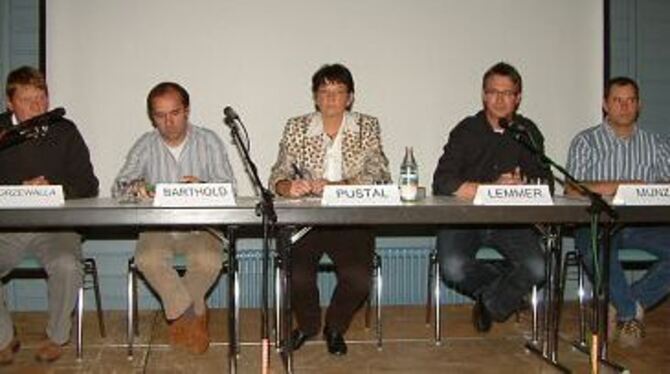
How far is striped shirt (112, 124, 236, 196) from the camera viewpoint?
3.62 metres

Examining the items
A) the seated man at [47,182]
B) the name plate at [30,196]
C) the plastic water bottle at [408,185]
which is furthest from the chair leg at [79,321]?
the plastic water bottle at [408,185]

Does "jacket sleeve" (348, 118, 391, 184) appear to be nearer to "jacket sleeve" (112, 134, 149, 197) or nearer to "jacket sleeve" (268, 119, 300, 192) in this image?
"jacket sleeve" (268, 119, 300, 192)

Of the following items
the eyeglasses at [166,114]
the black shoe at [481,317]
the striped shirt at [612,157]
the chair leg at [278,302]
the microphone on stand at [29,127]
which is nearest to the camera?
the microphone on stand at [29,127]

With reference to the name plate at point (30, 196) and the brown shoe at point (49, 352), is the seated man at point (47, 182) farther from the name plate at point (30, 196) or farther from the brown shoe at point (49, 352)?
the name plate at point (30, 196)

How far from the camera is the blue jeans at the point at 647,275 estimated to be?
11.5 ft

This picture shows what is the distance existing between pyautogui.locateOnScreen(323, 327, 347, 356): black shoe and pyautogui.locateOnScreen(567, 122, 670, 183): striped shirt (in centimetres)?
146

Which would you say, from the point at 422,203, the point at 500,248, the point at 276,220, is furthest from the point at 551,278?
the point at 276,220

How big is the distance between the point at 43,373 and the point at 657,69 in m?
3.90

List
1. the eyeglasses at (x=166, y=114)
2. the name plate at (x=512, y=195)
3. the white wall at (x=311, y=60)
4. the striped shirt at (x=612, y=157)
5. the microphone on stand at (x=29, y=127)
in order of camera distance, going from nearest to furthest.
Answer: the microphone on stand at (x=29, y=127)
the name plate at (x=512, y=195)
the eyeglasses at (x=166, y=114)
the striped shirt at (x=612, y=157)
the white wall at (x=311, y=60)

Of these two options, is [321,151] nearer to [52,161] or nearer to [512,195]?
[512,195]

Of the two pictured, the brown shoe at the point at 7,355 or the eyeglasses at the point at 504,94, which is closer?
the brown shoe at the point at 7,355

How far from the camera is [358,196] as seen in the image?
2719 millimetres

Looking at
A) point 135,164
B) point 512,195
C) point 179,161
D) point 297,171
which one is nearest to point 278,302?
point 297,171

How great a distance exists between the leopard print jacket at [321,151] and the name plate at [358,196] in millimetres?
836
